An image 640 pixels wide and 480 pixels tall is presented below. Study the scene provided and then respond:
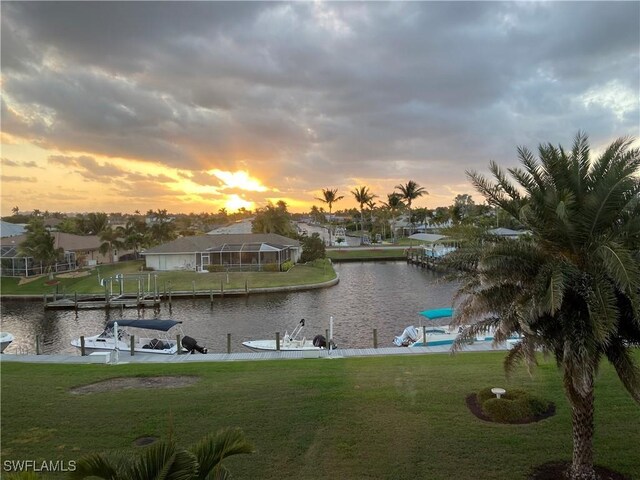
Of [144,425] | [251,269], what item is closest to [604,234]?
[144,425]

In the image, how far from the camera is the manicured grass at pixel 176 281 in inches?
1807

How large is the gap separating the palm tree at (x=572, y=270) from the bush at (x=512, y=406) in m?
2.32

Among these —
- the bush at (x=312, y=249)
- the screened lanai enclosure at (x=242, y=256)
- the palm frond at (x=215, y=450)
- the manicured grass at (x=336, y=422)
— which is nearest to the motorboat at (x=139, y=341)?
the manicured grass at (x=336, y=422)

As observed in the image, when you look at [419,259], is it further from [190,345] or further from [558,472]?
[558,472]

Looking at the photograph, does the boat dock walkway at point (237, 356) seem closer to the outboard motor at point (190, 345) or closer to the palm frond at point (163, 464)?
the outboard motor at point (190, 345)

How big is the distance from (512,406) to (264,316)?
25549mm

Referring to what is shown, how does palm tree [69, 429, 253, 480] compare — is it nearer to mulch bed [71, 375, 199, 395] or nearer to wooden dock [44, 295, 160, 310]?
mulch bed [71, 375, 199, 395]

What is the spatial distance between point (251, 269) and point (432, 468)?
49377 millimetres

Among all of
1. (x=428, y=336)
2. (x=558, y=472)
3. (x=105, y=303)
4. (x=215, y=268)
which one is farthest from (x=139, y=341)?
(x=215, y=268)

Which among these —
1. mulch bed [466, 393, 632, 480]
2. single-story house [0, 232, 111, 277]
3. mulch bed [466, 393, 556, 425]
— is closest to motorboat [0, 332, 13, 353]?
mulch bed [466, 393, 556, 425]

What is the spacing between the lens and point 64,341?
29.5 metres

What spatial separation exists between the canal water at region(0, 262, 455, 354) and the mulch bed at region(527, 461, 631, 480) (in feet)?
55.4

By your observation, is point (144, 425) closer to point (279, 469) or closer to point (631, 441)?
point (279, 469)

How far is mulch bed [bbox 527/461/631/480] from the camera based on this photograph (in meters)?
8.67
